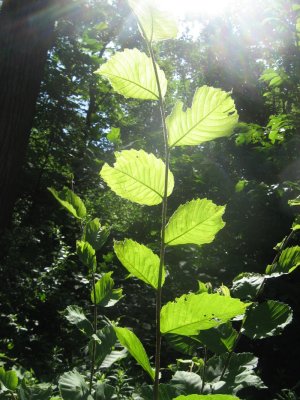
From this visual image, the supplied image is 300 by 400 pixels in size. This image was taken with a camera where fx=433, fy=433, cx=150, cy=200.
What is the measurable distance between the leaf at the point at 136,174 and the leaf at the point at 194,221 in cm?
4

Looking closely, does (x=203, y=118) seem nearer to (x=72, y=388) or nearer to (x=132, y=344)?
(x=132, y=344)

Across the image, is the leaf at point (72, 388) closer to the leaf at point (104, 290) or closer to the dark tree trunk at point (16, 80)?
the leaf at point (104, 290)

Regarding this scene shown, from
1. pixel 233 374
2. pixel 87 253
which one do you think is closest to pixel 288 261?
pixel 233 374

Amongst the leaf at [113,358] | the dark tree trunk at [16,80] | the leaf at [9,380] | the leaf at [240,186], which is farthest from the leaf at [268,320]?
the dark tree trunk at [16,80]

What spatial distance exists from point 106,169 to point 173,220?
0.12m

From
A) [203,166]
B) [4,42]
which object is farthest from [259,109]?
[4,42]

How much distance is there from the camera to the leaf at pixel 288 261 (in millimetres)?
769

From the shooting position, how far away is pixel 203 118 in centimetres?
60

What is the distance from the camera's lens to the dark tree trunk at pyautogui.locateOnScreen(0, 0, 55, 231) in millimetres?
3723

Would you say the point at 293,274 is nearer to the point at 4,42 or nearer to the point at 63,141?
the point at 4,42

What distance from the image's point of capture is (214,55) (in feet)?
28.2

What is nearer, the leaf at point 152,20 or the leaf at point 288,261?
the leaf at point 152,20

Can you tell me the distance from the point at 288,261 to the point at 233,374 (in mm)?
254

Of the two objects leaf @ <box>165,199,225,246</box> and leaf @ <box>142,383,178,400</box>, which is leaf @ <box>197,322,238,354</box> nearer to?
leaf @ <box>142,383,178,400</box>
